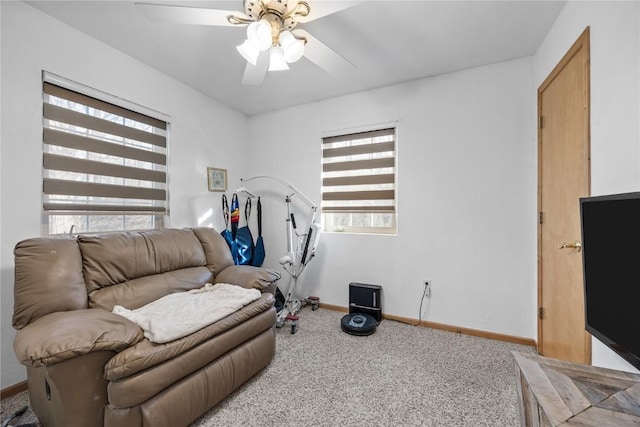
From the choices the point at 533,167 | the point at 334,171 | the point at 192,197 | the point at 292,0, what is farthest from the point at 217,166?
the point at 533,167

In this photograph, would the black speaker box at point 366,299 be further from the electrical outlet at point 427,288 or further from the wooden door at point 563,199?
the wooden door at point 563,199

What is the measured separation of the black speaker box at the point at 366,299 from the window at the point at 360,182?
0.65 meters

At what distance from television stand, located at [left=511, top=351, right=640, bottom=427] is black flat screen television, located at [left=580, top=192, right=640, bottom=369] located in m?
0.10

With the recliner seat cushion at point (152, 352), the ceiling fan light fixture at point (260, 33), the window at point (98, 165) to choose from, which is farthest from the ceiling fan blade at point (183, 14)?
the recliner seat cushion at point (152, 352)

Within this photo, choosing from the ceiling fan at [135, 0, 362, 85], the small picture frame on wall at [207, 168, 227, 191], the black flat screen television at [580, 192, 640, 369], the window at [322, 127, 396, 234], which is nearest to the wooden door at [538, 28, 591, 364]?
the black flat screen television at [580, 192, 640, 369]

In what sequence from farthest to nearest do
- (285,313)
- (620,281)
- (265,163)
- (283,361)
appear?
(265,163), (285,313), (283,361), (620,281)

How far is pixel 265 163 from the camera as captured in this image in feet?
12.2

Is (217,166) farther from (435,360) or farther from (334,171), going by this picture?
(435,360)

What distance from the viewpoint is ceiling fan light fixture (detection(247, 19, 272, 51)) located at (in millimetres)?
1439

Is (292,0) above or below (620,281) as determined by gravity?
above

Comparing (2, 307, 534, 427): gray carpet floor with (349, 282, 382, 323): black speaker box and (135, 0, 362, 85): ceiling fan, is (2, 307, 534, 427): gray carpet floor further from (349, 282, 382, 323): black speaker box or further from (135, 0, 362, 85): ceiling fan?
(135, 0, 362, 85): ceiling fan

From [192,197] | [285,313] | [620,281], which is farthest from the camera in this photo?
[192,197]

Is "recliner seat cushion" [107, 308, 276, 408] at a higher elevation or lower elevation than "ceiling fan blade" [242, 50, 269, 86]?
lower

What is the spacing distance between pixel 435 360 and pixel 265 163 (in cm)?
295
